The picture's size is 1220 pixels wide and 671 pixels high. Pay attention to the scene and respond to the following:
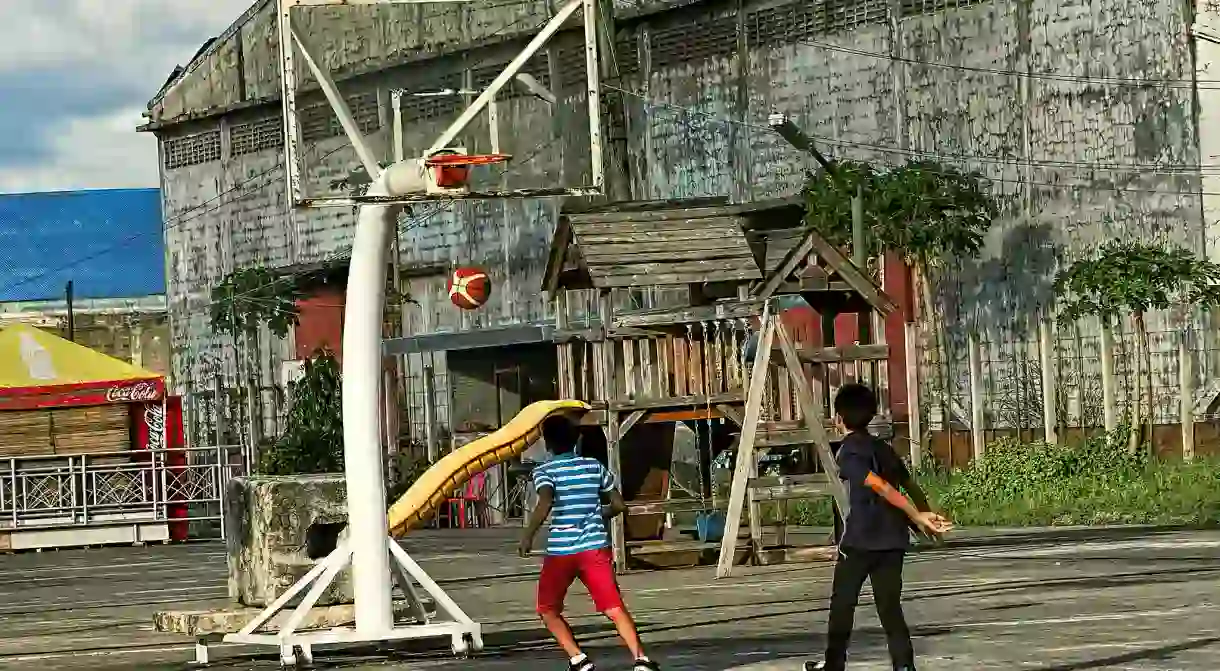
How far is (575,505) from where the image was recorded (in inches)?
Answer: 488

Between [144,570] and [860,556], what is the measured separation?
17.9 meters

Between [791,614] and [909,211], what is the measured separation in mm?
20214

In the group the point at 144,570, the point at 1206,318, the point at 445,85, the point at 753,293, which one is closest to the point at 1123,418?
the point at 1206,318

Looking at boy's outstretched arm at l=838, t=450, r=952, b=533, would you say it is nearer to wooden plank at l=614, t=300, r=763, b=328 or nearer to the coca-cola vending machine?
wooden plank at l=614, t=300, r=763, b=328

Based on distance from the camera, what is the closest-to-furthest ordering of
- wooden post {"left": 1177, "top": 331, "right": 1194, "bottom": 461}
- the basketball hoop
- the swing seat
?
the basketball hoop, the swing seat, wooden post {"left": 1177, "top": 331, "right": 1194, "bottom": 461}

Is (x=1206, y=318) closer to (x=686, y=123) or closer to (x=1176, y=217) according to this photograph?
(x=1176, y=217)

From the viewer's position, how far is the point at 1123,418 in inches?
1335

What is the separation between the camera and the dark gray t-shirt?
11406mm

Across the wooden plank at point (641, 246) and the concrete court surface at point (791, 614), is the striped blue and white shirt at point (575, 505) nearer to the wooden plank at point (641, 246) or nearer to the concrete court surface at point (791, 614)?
the concrete court surface at point (791, 614)

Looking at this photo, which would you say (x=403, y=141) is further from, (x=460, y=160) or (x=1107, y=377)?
(x=1107, y=377)

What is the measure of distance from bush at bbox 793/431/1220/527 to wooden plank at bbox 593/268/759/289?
7574mm

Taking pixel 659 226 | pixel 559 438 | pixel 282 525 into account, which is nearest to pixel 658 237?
pixel 659 226

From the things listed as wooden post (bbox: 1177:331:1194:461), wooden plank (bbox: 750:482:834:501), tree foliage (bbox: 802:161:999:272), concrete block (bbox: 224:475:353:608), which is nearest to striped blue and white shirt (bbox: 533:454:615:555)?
concrete block (bbox: 224:475:353:608)

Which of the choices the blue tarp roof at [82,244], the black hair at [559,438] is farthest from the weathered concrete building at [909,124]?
the black hair at [559,438]
